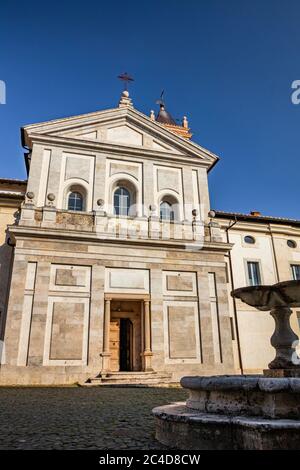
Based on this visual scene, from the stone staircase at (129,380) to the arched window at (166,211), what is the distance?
8349 millimetres

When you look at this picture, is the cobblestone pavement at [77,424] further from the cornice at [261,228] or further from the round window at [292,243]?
the round window at [292,243]

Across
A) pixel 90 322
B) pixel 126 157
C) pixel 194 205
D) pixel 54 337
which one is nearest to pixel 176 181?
pixel 194 205

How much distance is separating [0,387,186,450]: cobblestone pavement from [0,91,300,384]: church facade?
5657mm

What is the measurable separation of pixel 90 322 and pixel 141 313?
2664 mm

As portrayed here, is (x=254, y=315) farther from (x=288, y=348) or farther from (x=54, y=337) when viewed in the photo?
(x=288, y=348)

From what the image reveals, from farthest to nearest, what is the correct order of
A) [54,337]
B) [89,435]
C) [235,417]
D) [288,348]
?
[54,337] → [288,348] → [89,435] → [235,417]

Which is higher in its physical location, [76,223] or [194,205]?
[194,205]

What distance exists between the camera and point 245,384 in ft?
13.3

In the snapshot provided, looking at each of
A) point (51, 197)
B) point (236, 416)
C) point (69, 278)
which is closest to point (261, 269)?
point (69, 278)

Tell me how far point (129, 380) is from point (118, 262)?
17.1 ft

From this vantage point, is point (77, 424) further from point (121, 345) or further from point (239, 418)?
point (121, 345)

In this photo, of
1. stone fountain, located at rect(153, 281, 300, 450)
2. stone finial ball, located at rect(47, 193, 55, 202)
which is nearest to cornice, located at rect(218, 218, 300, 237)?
stone finial ball, located at rect(47, 193, 55, 202)

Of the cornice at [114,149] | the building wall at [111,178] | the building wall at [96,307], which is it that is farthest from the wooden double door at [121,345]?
the cornice at [114,149]

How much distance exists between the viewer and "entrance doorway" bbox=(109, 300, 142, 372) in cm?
1669
